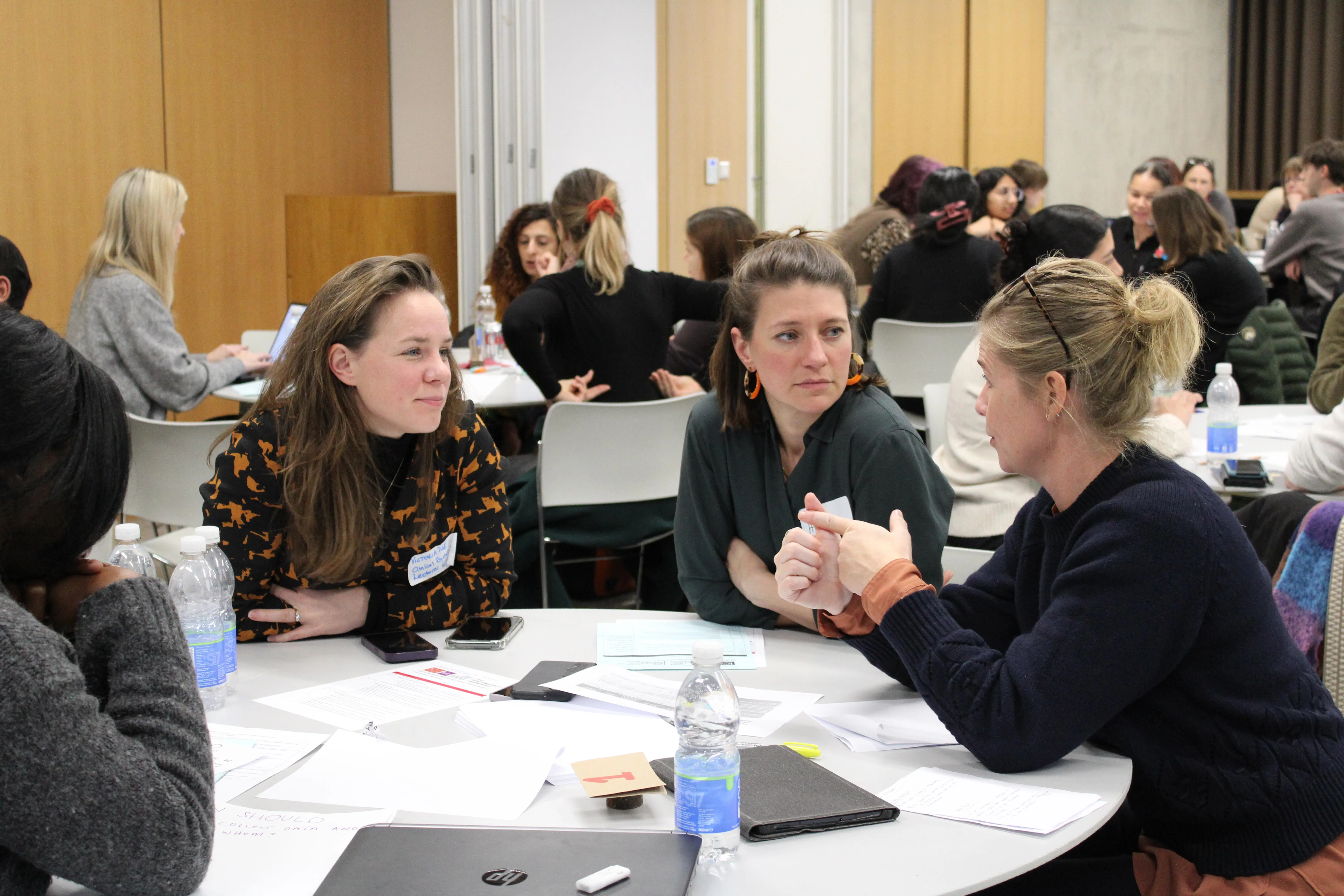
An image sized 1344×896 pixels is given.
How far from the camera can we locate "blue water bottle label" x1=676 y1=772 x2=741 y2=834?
1.22 meters

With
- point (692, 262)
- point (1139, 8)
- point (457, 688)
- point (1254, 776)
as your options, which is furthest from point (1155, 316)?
point (1139, 8)

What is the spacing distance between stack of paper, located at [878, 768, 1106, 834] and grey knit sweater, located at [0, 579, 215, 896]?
74cm

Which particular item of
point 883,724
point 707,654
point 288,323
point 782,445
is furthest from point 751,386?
point 288,323

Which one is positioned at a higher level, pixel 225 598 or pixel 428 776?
pixel 225 598

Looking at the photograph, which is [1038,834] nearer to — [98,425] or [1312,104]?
[98,425]

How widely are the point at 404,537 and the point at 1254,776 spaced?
134cm

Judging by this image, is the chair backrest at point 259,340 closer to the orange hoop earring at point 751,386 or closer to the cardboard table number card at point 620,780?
the orange hoop earring at point 751,386

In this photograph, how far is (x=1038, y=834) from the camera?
1.27 m

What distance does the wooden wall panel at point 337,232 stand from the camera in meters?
7.07

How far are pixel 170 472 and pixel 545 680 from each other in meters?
2.00

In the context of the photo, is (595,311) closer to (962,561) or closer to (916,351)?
(916,351)

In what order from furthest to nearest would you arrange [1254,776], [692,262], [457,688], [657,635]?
[692,262]
[657,635]
[457,688]
[1254,776]

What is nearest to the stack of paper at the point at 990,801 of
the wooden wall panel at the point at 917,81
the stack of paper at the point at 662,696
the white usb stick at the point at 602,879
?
the stack of paper at the point at 662,696

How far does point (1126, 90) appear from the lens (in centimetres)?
1045
